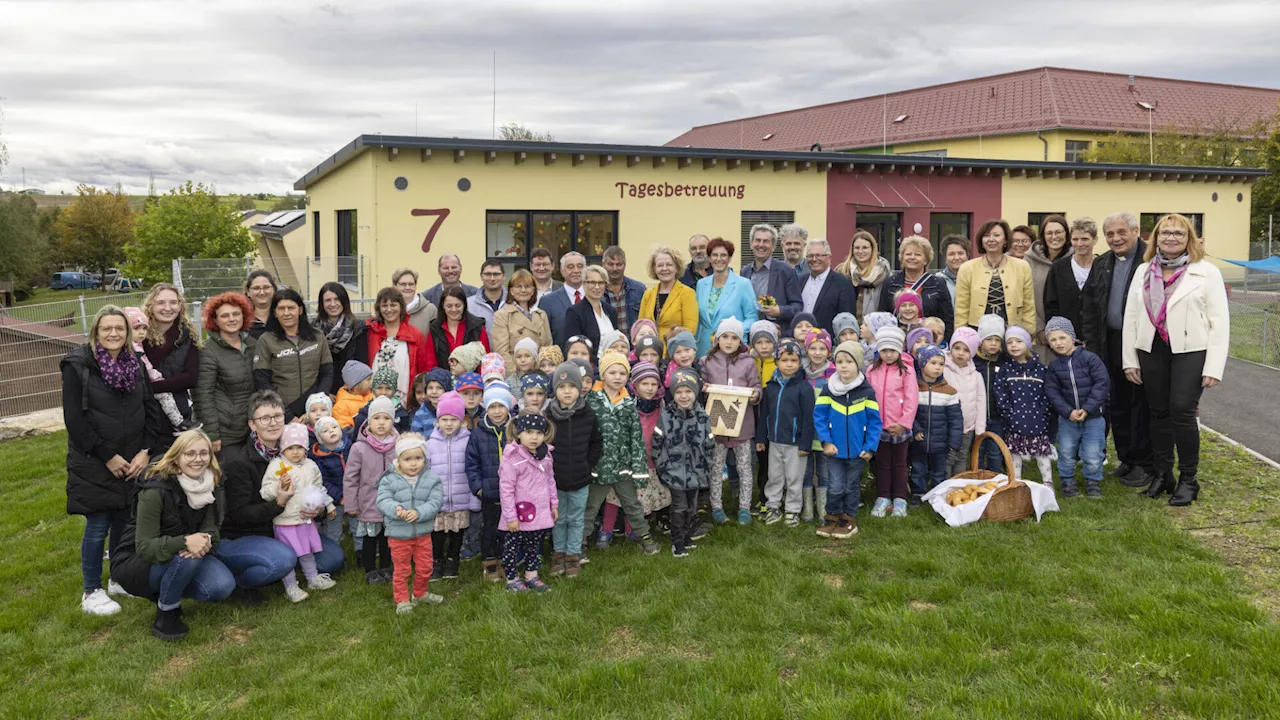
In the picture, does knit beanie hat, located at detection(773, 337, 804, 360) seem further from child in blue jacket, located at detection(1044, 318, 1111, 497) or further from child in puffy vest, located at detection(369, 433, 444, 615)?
child in puffy vest, located at detection(369, 433, 444, 615)

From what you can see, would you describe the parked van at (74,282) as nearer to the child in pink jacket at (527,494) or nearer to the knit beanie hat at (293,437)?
the knit beanie hat at (293,437)

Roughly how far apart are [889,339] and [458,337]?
332cm

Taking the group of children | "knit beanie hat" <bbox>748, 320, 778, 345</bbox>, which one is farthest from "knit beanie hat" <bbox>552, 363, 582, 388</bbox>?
"knit beanie hat" <bbox>748, 320, 778, 345</bbox>

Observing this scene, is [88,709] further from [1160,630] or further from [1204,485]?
[1204,485]

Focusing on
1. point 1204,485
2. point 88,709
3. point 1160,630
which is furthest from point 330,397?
point 1204,485

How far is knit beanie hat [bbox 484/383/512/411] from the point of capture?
5.31 m

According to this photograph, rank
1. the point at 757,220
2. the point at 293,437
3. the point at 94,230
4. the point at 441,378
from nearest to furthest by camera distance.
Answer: the point at 293,437
the point at 441,378
the point at 757,220
the point at 94,230

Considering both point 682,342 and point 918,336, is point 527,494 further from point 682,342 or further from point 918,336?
point 918,336

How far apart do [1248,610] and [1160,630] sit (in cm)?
54

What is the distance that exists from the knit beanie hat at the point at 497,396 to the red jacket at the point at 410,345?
1.30 m

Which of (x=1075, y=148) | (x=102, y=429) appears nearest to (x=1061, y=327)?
(x=102, y=429)

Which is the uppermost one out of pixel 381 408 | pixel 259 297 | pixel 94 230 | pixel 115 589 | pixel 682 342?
pixel 94 230

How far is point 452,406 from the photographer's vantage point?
17.5ft

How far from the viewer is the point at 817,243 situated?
722 centimetres
